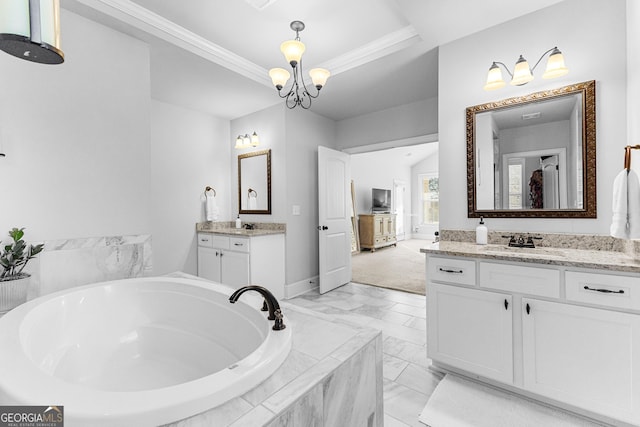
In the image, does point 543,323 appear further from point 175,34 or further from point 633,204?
point 175,34

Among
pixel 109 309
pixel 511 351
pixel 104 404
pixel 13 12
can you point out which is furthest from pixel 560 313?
pixel 109 309

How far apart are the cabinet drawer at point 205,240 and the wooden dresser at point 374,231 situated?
450 centimetres

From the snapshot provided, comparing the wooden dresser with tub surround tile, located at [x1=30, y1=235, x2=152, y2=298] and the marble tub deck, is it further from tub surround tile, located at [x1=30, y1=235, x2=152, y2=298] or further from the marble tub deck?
the marble tub deck

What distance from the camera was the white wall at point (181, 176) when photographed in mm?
3436

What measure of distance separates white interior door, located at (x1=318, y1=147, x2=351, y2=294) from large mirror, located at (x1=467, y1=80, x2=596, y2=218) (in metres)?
1.98

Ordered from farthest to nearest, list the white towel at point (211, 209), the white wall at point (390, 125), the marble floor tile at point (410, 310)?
the white towel at point (211, 209) → the white wall at point (390, 125) → the marble floor tile at point (410, 310)

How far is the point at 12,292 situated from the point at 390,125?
3.87 meters

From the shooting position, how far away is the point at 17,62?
1.73 m

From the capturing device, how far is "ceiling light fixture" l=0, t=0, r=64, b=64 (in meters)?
0.71

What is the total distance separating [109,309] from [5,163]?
108 cm

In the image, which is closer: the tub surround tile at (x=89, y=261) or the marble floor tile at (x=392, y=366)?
the tub surround tile at (x=89, y=261)

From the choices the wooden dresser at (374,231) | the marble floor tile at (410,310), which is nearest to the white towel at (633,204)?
the marble floor tile at (410,310)

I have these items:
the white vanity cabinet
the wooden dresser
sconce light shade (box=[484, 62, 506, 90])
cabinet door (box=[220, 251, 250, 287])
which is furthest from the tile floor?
the wooden dresser

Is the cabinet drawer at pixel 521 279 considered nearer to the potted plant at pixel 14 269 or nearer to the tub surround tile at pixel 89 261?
the tub surround tile at pixel 89 261
